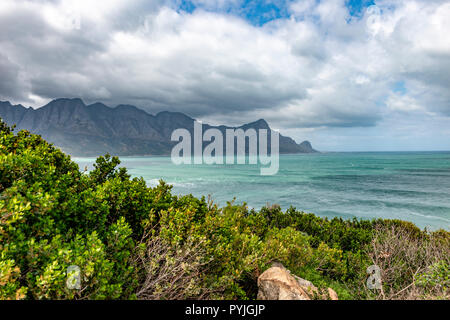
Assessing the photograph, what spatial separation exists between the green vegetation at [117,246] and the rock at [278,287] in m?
0.54

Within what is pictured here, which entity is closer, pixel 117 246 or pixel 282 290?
pixel 117 246

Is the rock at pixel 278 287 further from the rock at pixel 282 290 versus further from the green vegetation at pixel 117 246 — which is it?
the green vegetation at pixel 117 246

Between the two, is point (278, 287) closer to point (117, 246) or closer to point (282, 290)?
point (282, 290)

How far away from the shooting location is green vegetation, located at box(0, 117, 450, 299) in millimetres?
3250

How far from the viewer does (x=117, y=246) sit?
4.22m

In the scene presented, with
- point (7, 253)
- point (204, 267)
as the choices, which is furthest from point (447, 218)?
point (7, 253)

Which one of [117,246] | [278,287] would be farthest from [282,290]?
[117,246]

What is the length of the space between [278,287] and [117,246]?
A: 3.68 m

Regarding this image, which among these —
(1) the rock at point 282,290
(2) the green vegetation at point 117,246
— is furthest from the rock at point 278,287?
(2) the green vegetation at point 117,246

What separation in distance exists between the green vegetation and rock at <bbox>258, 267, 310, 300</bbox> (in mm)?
540

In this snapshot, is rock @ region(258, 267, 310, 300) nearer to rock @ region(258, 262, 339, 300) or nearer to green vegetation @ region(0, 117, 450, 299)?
rock @ region(258, 262, 339, 300)

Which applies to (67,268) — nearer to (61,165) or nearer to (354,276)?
(61,165)

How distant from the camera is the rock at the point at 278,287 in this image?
4867 millimetres
